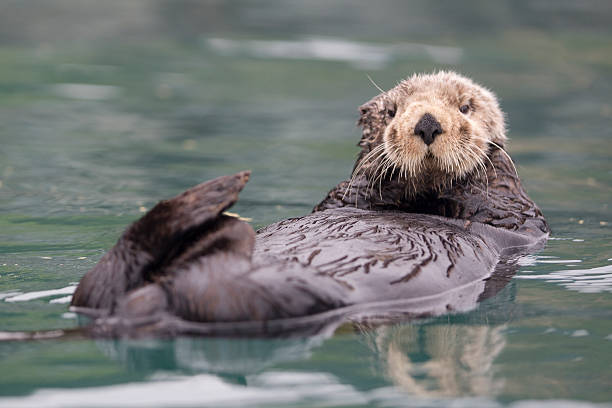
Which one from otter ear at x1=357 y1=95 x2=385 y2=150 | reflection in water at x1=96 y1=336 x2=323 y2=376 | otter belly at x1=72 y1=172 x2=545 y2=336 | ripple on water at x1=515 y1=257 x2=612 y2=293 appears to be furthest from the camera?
otter ear at x1=357 y1=95 x2=385 y2=150

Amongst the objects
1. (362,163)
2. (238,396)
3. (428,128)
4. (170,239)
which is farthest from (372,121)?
(238,396)

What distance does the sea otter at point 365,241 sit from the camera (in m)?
2.89

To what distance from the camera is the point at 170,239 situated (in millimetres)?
2938

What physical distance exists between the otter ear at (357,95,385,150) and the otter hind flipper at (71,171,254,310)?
1.60m

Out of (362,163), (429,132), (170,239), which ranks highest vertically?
(429,132)

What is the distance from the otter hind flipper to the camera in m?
2.92

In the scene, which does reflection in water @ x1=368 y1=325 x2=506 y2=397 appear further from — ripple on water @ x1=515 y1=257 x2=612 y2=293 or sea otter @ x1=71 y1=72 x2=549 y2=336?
ripple on water @ x1=515 y1=257 x2=612 y2=293

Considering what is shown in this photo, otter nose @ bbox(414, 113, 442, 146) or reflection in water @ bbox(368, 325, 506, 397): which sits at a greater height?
otter nose @ bbox(414, 113, 442, 146)

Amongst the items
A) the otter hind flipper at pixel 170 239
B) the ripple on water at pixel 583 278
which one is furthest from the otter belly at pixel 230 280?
the ripple on water at pixel 583 278

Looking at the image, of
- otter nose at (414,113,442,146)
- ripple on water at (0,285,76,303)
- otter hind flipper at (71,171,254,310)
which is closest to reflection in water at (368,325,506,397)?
otter hind flipper at (71,171,254,310)

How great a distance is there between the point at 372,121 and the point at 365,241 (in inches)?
47.3

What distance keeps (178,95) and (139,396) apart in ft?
26.9

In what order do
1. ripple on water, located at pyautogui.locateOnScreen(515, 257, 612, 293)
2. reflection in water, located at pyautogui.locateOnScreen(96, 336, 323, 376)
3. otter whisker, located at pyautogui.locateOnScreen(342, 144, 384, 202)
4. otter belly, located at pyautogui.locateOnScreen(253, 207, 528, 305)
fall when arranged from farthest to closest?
1. otter whisker, located at pyautogui.locateOnScreen(342, 144, 384, 202)
2. ripple on water, located at pyautogui.locateOnScreen(515, 257, 612, 293)
3. otter belly, located at pyautogui.locateOnScreen(253, 207, 528, 305)
4. reflection in water, located at pyautogui.locateOnScreen(96, 336, 323, 376)

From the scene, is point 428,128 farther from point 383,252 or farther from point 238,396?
point 238,396
